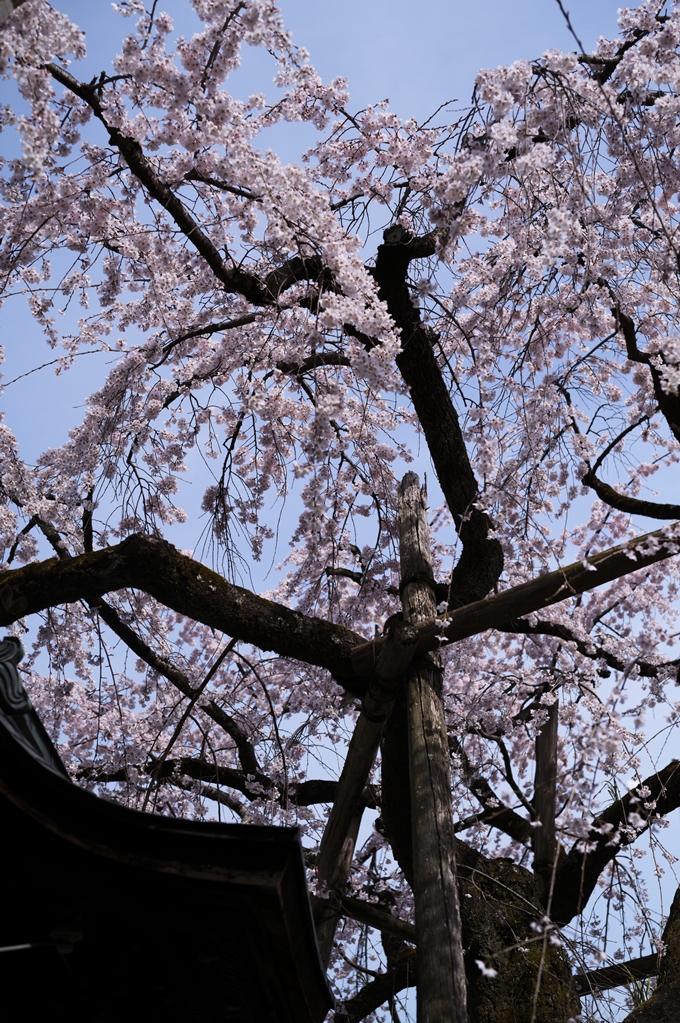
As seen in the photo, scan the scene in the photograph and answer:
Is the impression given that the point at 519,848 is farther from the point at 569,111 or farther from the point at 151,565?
the point at 569,111

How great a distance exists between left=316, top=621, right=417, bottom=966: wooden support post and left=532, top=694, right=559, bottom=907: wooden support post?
1822mm

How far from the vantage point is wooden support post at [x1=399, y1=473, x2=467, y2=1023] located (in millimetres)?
3156

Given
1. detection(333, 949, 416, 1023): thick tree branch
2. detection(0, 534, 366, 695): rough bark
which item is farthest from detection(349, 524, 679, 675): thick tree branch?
detection(333, 949, 416, 1023): thick tree branch

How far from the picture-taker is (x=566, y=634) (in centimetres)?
586

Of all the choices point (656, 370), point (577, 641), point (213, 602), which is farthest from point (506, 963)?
point (656, 370)

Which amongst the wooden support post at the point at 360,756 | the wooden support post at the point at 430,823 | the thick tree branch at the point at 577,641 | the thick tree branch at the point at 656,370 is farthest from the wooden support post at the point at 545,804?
the thick tree branch at the point at 656,370

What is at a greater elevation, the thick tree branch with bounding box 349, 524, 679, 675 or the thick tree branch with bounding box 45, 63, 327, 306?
the thick tree branch with bounding box 45, 63, 327, 306

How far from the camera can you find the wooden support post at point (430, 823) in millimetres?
3156

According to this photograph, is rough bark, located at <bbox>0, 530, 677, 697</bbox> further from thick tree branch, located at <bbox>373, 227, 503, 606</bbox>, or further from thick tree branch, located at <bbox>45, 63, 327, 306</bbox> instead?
thick tree branch, located at <bbox>45, 63, 327, 306</bbox>

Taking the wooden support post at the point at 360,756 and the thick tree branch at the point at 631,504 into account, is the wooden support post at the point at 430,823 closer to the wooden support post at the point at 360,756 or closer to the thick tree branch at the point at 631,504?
the wooden support post at the point at 360,756

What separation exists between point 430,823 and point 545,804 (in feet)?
8.65

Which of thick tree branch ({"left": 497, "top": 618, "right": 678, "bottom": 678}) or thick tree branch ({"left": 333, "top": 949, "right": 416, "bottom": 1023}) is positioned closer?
thick tree branch ({"left": 497, "top": 618, "right": 678, "bottom": 678})

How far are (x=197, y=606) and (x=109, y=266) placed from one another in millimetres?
3119

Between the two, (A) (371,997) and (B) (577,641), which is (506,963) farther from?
(B) (577,641)
